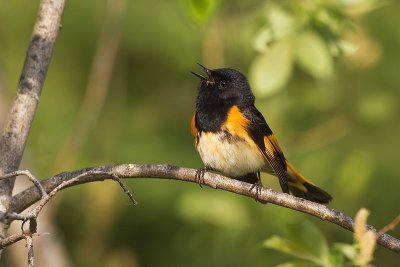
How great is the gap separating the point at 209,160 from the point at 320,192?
31.5 inches

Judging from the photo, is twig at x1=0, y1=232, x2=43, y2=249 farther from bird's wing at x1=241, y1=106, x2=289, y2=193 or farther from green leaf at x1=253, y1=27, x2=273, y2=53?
bird's wing at x1=241, y1=106, x2=289, y2=193

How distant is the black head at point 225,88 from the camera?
4754 mm

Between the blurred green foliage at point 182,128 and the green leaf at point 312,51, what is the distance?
0.48 metres

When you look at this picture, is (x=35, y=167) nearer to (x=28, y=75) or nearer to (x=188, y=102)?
(x=188, y=102)

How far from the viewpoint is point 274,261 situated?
5625mm

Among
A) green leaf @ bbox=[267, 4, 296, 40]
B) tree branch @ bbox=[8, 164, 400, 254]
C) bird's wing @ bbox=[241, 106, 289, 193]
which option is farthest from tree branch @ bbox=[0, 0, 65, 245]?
bird's wing @ bbox=[241, 106, 289, 193]

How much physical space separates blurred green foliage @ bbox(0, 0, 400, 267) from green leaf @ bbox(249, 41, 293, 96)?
578 mm

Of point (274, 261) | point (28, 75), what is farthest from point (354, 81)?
point (28, 75)

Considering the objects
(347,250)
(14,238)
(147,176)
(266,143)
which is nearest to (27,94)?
(147,176)

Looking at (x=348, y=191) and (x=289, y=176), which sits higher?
(x=348, y=191)

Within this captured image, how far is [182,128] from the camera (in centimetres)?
691

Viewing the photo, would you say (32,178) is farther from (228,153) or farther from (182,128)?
(182,128)

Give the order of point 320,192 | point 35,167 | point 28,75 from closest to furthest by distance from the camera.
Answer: point 28,75 < point 320,192 < point 35,167

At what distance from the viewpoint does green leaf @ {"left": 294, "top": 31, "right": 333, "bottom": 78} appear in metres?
4.18
